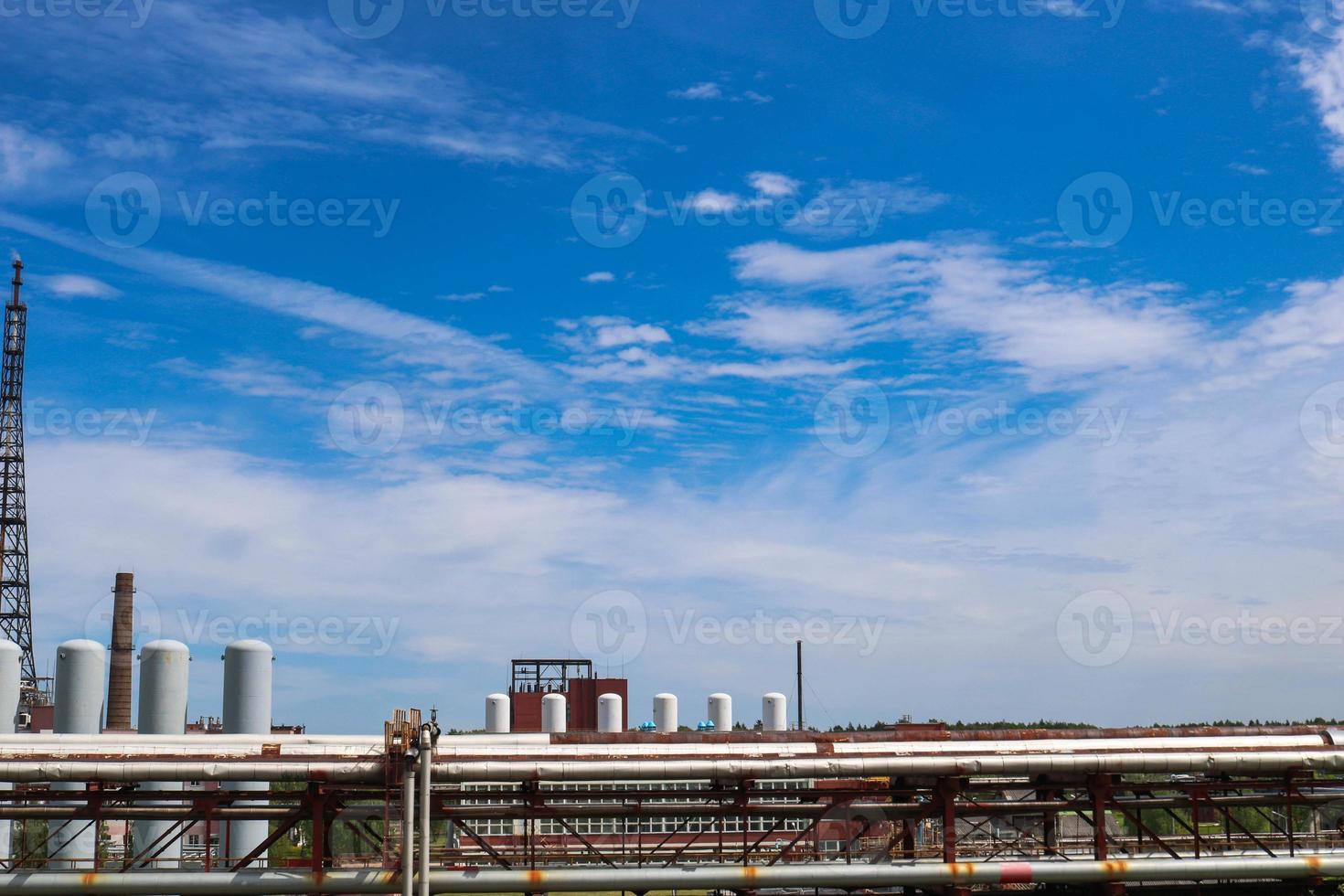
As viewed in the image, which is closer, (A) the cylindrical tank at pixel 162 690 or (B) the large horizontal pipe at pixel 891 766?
(B) the large horizontal pipe at pixel 891 766

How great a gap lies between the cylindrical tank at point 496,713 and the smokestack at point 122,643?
18488mm

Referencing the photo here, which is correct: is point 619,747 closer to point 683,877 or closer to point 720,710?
point 683,877

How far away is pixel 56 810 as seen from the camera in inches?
1141

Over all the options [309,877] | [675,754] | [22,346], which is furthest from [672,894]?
[22,346]

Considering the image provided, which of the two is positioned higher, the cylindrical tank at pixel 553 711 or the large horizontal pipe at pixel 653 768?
the large horizontal pipe at pixel 653 768

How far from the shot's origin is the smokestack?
205 ft

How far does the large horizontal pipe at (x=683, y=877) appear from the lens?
26.2 metres

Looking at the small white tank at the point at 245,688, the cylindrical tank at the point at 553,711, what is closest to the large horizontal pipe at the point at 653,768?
the small white tank at the point at 245,688

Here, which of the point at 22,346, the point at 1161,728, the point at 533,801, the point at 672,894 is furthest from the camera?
the point at 22,346

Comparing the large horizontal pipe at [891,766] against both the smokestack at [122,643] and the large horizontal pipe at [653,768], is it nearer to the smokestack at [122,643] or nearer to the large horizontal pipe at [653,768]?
the large horizontal pipe at [653,768]

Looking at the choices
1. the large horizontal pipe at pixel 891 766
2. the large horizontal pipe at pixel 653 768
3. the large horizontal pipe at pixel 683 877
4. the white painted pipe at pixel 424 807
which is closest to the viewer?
the white painted pipe at pixel 424 807

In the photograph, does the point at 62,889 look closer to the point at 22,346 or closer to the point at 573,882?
the point at 573,882

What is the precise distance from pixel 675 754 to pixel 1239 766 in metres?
14.0

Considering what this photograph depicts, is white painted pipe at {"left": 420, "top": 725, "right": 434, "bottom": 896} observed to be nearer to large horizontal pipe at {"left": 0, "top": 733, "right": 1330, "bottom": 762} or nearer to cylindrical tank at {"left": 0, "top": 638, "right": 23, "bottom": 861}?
large horizontal pipe at {"left": 0, "top": 733, "right": 1330, "bottom": 762}
